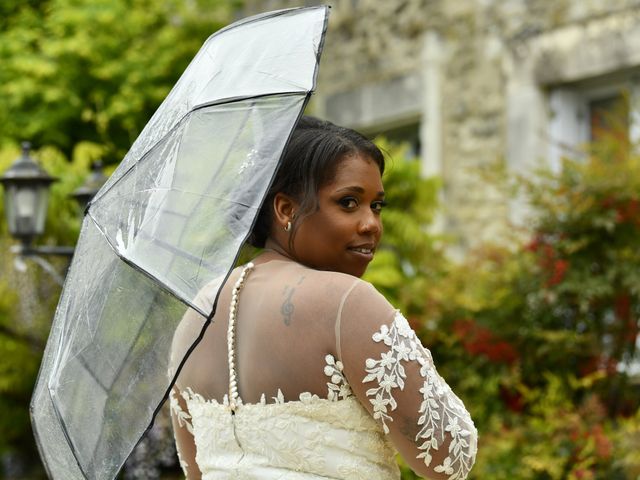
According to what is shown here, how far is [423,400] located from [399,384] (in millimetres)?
54

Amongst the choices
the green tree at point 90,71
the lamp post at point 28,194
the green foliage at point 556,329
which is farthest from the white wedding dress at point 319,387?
the green tree at point 90,71

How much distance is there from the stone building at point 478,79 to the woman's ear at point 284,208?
520 cm

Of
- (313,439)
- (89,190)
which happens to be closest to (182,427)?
(313,439)

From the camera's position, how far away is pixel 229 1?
1020 centimetres

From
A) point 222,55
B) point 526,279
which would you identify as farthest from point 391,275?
point 222,55

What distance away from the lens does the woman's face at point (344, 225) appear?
227 centimetres

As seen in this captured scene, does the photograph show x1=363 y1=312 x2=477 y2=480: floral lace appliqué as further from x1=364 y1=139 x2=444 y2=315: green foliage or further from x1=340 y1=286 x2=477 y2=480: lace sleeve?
x1=364 y1=139 x2=444 y2=315: green foliage

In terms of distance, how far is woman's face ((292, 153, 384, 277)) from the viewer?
227 centimetres

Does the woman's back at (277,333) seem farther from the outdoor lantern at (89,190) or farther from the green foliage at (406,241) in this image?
the green foliage at (406,241)

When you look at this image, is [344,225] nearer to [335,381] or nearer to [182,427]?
[335,381]

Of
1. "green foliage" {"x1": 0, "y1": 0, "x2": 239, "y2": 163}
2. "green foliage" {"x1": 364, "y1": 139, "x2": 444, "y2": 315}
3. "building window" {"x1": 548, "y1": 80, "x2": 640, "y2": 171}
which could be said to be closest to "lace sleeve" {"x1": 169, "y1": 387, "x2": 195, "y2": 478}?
"green foliage" {"x1": 364, "y1": 139, "x2": 444, "y2": 315}

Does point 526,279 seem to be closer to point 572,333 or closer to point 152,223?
point 572,333

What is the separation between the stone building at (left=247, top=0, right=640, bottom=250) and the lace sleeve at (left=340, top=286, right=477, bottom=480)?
5.40 meters

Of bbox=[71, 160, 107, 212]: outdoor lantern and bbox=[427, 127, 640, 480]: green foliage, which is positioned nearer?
bbox=[427, 127, 640, 480]: green foliage
